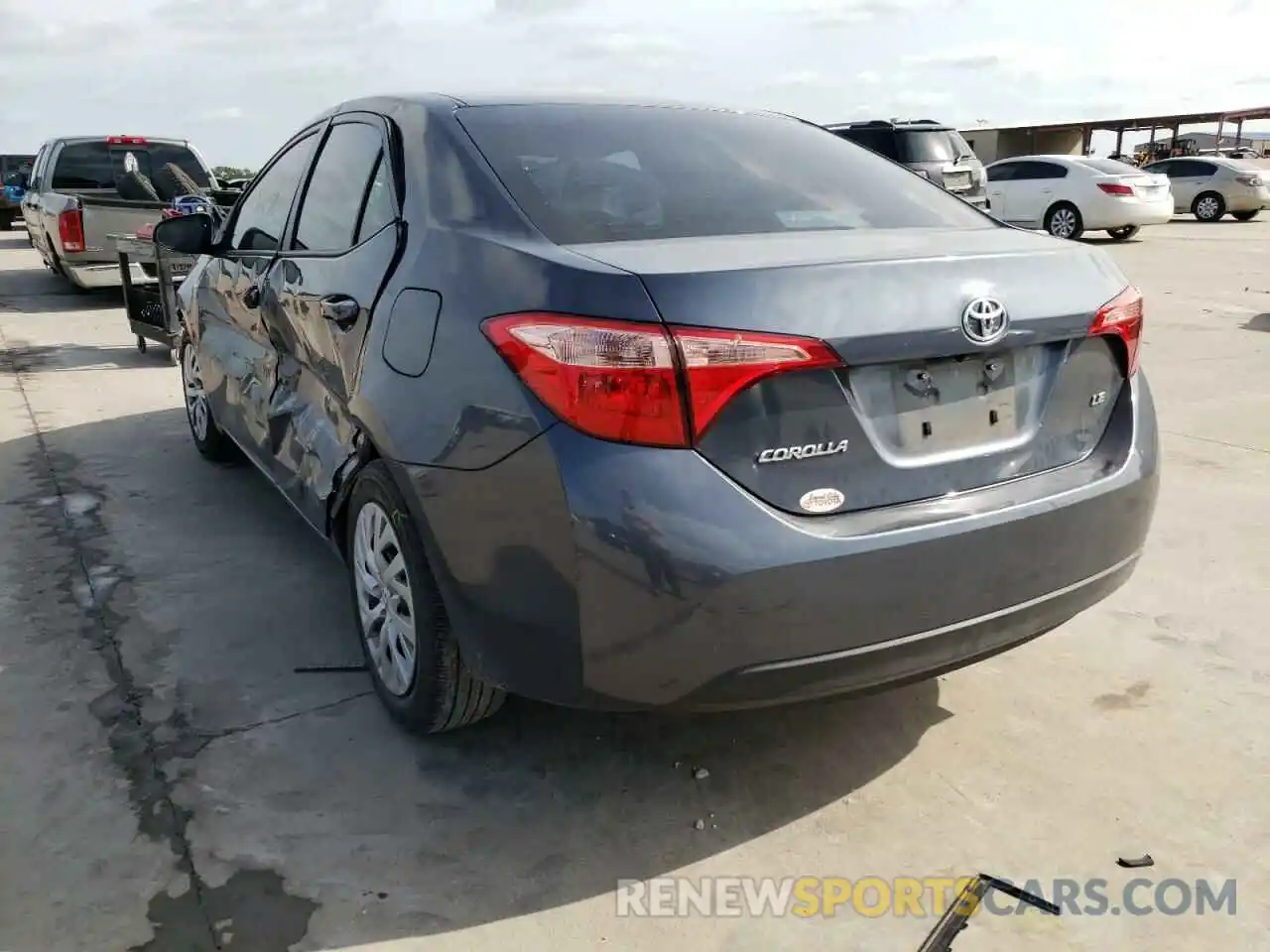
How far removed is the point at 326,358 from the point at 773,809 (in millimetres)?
1720

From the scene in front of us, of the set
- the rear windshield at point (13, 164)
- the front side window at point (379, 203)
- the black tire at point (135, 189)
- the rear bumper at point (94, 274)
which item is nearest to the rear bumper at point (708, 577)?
the front side window at point (379, 203)

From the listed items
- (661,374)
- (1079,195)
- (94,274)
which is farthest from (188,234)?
(1079,195)

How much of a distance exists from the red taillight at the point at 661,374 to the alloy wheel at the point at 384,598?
2.75 ft

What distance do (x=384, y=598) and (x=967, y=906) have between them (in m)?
1.63

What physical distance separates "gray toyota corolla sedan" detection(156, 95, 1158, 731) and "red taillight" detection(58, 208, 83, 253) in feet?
30.4

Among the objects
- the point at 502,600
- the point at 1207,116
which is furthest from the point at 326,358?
the point at 1207,116

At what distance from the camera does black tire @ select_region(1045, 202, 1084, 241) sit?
18.2 m

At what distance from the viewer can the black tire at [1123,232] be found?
18656 mm

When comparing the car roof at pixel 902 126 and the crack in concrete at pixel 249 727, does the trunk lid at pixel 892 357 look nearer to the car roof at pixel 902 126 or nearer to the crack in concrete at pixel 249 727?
the crack in concrete at pixel 249 727

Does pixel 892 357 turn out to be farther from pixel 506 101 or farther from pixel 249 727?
pixel 249 727

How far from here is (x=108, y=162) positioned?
12.8 metres

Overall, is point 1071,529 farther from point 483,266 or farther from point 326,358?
point 326,358

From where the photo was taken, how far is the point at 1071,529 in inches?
99.8

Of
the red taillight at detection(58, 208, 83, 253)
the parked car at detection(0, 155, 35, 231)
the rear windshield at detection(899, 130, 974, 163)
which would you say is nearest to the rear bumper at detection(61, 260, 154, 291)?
the red taillight at detection(58, 208, 83, 253)
